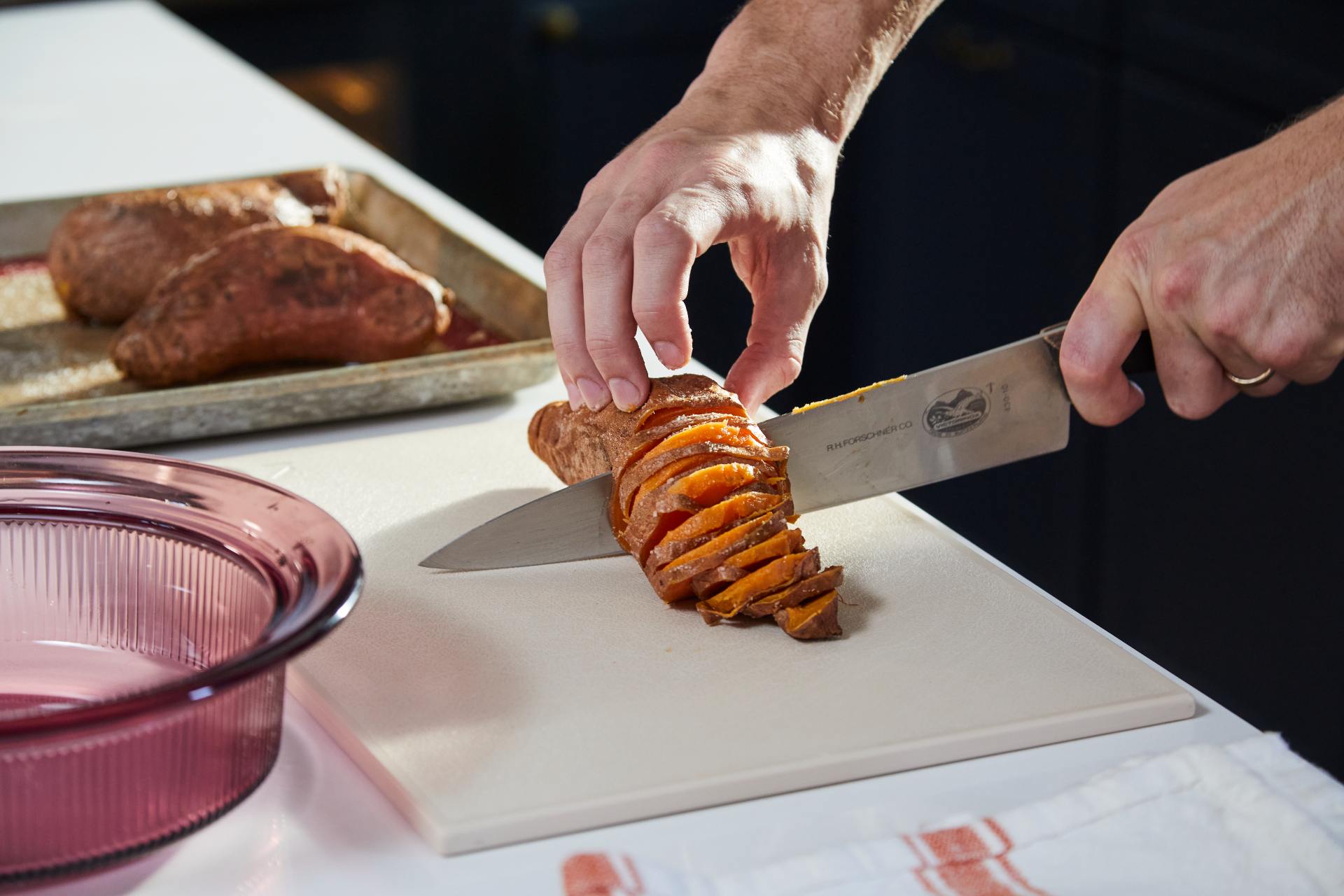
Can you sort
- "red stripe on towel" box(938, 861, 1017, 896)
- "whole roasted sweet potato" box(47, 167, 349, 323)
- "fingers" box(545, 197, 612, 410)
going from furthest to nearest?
"whole roasted sweet potato" box(47, 167, 349, 323)
"fingers" box(545, 197, 612, 410)
"red stripe on towel" box(938, 861, 1017, 896)

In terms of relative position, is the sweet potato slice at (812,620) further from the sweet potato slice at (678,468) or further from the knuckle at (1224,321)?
the knuckle at (1224,321)

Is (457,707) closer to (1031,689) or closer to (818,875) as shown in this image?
(818,875)

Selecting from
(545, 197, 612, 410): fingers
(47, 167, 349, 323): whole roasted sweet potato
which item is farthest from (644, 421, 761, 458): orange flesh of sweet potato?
(47, 167, 349, 323): whole roasted sweet potato

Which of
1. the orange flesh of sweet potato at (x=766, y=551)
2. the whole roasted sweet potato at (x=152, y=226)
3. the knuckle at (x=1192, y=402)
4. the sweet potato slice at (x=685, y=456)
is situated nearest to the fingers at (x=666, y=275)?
the sweet potato slice at (x=685, y=456)

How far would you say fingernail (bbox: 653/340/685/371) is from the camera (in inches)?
57.2

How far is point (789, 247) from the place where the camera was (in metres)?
1.67

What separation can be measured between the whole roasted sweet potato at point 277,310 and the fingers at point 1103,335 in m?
0.84

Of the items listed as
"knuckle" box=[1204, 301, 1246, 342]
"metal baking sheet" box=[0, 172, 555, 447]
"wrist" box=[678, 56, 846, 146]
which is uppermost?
"wrist" box=[678, 56, 846, 146]

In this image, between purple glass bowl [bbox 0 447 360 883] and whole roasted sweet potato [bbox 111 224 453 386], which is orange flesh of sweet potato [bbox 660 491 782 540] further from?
whole roasted sweet potato [bbox 111 224 453 386]

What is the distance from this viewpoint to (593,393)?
4.88 ft

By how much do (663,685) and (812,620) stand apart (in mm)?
147

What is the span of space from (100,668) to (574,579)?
43cm

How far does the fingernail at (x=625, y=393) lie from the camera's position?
57.1 inches

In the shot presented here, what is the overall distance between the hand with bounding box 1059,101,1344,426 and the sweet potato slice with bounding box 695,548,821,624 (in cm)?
33
